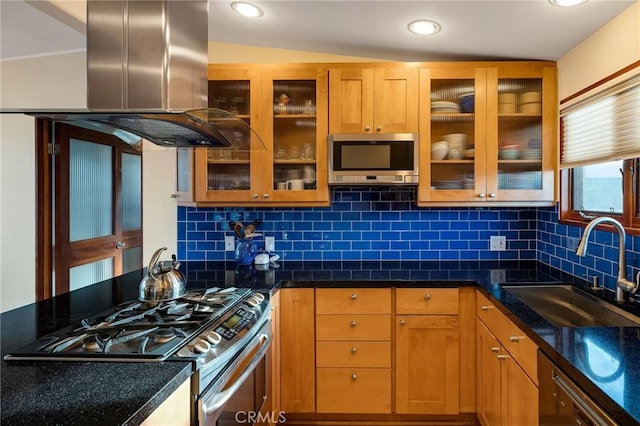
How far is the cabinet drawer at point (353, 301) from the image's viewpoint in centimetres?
211

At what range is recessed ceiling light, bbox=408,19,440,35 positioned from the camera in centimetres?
194

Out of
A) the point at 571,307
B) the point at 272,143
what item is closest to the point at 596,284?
the point at 571,307

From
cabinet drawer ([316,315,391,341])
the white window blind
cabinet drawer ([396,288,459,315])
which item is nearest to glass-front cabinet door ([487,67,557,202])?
the white window blind

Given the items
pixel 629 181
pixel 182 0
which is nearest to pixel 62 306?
pixel 182 0

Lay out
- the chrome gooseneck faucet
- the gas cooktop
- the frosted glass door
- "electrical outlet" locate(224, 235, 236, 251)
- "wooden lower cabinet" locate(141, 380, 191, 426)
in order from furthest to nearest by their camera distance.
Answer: the frosted glass door < "electrical outlet" locate(224, 235, 236, 251) < the chrome gooseneck faucet < the gas cooktop < "wooden lower cabinet" locate(141, 380, 191, 426)

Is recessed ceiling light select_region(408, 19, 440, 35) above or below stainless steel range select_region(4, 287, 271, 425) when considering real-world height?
above

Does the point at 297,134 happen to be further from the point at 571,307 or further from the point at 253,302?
the point at 571,307

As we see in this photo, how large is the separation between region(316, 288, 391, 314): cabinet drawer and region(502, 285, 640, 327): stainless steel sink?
672mm

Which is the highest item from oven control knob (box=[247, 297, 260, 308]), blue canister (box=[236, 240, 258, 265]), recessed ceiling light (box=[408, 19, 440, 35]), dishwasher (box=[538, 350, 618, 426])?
recessed ceiling light (box=[408, 19, 440, 35])

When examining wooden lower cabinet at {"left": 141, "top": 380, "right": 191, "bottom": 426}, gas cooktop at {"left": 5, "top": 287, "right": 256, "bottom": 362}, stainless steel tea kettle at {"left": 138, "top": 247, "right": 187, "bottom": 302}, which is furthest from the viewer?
stainless steel tea kettle at {"left": 138, "top": 247, "right": 187, "bottom": 302}

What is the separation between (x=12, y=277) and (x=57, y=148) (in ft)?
3.68

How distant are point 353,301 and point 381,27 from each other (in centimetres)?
157

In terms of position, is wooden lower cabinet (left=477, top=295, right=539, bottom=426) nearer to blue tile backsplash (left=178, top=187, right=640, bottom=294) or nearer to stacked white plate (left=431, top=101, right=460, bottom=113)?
blue tile backsplash (left=178, top=187, right=640, bottom=294)

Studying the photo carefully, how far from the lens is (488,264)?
2.55 m
